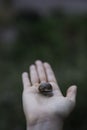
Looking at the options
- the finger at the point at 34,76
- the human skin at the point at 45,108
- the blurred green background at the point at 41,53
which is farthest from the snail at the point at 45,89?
the blurred green background at the point at 41,53

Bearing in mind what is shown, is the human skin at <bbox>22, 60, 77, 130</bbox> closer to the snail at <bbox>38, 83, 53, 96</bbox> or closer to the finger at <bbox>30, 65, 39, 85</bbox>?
the snail at <bbox>38, 83, 53, 96</bbox>

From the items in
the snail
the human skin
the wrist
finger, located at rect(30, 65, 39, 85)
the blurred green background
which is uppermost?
the blurred green background

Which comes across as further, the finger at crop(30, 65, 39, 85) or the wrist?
the finger at crop(30, 65, 39, 85)

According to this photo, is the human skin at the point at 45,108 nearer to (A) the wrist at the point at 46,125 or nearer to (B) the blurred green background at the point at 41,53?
(A) the wrist at the point at 46,125

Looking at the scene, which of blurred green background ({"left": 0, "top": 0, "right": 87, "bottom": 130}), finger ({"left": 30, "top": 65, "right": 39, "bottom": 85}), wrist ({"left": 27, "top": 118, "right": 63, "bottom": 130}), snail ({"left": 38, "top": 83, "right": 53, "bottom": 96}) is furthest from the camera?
blurred green background ({"left": 0, "top": 0, "right": 87, "bottom": 130})

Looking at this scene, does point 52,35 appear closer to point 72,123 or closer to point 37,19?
point 37,19

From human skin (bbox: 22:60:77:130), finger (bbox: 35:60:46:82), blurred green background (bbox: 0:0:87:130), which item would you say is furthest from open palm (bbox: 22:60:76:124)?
blurred green background (bbox: 0:0:87:130)

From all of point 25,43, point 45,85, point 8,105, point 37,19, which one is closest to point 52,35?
point 25,43

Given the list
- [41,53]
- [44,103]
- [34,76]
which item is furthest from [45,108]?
[41,53]
